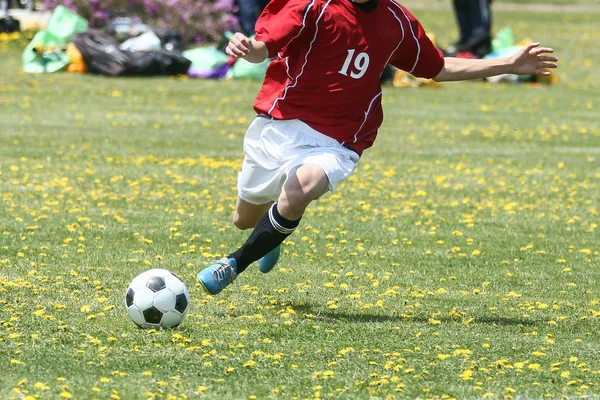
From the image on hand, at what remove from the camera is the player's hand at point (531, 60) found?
719 centimetres

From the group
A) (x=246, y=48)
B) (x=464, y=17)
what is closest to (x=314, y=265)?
(x=246, y=48)

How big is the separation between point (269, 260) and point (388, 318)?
0.96 m

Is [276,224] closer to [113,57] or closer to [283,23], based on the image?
[283,23]

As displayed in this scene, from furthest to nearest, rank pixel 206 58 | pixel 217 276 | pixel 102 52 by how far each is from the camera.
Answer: pixel 206 58 → pixel 102 52 → pixel 217 276

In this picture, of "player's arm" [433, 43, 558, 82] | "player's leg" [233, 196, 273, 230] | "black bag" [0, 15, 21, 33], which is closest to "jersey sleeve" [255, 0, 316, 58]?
"player's leg" [233, 196, 273, 230]

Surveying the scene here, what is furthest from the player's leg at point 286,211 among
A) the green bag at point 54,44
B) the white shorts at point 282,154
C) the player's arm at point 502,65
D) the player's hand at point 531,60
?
the green bag at point 54,44

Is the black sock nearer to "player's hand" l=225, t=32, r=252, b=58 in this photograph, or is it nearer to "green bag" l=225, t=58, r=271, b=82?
"player's hand" l=225, t=32, r=252, b=58

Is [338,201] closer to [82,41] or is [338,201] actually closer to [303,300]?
[303,300]

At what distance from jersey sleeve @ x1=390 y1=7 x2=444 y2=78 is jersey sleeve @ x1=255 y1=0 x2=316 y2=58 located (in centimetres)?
75

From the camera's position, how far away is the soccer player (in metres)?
6.42

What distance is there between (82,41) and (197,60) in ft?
7.60

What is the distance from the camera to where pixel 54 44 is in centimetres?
2195

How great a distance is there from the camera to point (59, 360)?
5.33 m

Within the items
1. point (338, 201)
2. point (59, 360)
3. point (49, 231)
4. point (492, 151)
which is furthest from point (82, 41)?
point (59, 360)
